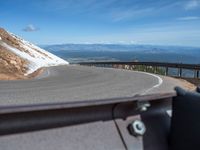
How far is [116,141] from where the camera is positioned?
3.53 meters

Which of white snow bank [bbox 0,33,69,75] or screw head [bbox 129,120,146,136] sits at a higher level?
screw head [bbox 129,120,146,136]

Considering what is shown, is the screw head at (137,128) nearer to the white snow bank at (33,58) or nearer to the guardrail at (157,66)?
the guardrail at (157,66)

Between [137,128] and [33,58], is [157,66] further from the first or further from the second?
[137,128]

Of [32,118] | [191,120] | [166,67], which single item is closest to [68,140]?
[32,118]

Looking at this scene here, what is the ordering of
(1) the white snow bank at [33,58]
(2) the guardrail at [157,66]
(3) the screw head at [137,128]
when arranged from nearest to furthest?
(3) the screw head at [137,128], (2) the guardrail at [157,66], (1) the white snow bank at [33,58]

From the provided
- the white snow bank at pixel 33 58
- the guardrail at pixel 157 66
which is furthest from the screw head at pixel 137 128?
the white snow bank at pixel 33 58

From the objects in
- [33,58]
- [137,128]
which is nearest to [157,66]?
[33,58]

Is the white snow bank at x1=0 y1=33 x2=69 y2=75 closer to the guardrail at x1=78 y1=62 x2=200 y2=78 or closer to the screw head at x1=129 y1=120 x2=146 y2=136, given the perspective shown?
the guardrail at x1=78 y1=62 x2=200 y2=78

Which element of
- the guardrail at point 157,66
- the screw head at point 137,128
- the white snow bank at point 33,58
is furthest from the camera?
the white snow bank at point 33,58

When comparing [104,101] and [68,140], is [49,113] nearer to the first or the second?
[68,140]

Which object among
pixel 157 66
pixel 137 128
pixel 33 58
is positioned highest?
pixel 137 128

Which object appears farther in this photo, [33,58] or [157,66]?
[33,58]

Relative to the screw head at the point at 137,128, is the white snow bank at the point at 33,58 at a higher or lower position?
lower

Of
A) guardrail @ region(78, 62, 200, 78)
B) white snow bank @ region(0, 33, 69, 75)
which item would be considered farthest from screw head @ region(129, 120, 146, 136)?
white snow bank @ region(0, 33, 69, 75)
